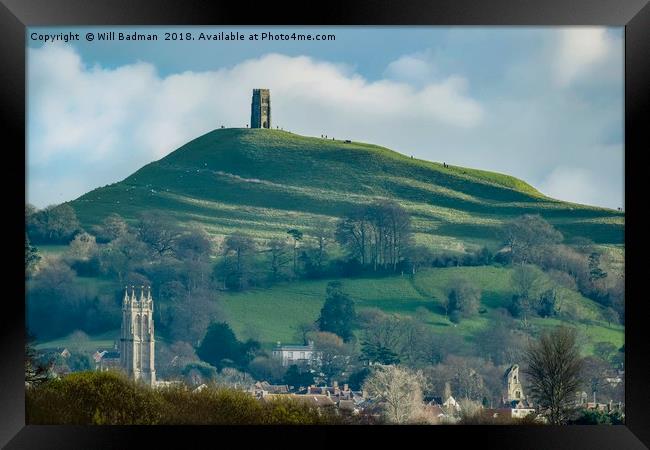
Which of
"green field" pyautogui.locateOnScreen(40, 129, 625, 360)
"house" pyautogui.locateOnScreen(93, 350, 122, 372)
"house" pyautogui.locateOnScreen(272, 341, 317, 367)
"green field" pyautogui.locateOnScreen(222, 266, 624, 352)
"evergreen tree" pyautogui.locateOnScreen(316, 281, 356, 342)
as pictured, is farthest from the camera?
"green field" pyautogui.locateOnScreen(40, 129, 625, 360)

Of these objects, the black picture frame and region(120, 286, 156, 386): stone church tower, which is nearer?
the black picture frame

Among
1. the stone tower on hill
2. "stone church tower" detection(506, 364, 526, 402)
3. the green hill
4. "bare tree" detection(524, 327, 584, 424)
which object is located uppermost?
the stone tower on hill

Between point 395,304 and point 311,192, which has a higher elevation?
point 311,192

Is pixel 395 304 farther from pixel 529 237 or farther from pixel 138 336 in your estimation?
pixel 138 336

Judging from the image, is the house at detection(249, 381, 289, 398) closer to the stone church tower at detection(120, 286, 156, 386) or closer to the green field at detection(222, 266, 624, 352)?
the green field at detection(222, 266, 624, 352)

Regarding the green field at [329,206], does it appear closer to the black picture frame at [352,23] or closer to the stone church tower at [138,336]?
the stone church tower at [138,336]

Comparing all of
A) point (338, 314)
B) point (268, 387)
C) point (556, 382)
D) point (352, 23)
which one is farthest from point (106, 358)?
point (352, 23)

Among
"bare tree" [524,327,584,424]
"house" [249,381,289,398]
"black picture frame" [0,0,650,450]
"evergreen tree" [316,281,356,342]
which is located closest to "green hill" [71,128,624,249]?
"evergreen tree" [316,281,356,342]
